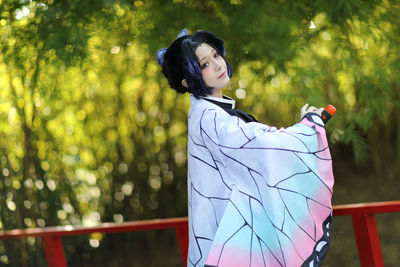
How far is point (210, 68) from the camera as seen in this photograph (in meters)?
1.46

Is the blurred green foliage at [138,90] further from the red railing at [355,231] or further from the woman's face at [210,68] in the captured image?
the red railing at [355,231]

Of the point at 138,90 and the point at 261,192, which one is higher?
the point at 138,90

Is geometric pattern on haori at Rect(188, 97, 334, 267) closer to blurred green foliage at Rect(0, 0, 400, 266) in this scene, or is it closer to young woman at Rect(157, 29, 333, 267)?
young woman at Rect(157, 29, 333, 267)

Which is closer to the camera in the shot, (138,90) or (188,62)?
(188,62)

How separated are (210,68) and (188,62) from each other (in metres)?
0.07

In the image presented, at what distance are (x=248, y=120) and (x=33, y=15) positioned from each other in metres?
1.29

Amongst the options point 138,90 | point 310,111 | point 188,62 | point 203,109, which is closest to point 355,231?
point 310,111

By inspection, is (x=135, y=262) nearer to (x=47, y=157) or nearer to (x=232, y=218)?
(x=47, y=157)

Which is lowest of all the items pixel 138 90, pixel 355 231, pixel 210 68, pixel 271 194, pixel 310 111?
pixel 355 231

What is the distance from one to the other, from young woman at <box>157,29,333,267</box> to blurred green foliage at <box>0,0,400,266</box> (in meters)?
0.81

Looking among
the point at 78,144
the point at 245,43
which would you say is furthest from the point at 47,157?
the point at 245,43

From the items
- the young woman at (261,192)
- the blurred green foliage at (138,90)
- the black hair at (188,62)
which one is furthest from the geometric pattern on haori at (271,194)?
the blurred green foliage at (138,90)

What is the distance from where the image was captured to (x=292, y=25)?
208 centimetres

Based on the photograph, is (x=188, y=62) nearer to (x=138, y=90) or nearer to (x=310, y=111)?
(x=310, y=111)
